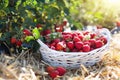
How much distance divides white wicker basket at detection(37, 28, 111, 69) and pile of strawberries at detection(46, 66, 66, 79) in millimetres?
79

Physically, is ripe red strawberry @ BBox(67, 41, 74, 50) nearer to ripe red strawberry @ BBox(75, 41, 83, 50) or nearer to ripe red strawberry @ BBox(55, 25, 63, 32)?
ripe red strawberry @ BBox(75, 41, 83, 50)

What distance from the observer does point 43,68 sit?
9.85 ft

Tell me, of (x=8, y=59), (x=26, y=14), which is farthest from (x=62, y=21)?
(x=8, y=59)

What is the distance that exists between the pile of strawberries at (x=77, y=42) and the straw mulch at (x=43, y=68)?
0.15 m

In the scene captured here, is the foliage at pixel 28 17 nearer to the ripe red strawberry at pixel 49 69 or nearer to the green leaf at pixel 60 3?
the green leaf at pixel 60 3

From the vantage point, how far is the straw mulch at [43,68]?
2.80 metres

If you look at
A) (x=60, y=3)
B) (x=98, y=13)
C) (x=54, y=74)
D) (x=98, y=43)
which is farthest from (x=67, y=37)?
(x=98, y=13)

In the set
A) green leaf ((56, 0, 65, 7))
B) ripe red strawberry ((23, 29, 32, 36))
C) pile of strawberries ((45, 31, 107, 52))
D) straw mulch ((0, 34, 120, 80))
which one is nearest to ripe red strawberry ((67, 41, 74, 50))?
pile of strawberries ((45, 31, 107, 52))

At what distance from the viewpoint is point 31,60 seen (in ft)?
10.2

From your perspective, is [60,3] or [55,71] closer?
[55,71]

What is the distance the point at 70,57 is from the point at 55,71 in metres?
0.17

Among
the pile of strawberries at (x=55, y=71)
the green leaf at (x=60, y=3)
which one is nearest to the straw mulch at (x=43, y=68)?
the pile of strawberries at (x=55, y=71)

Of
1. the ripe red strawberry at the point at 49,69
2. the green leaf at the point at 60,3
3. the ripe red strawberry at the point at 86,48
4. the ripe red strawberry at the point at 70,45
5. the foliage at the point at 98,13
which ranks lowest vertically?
the foliage at the point at 98,13

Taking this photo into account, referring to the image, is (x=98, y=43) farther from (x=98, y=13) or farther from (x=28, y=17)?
(x=98, y=13)
